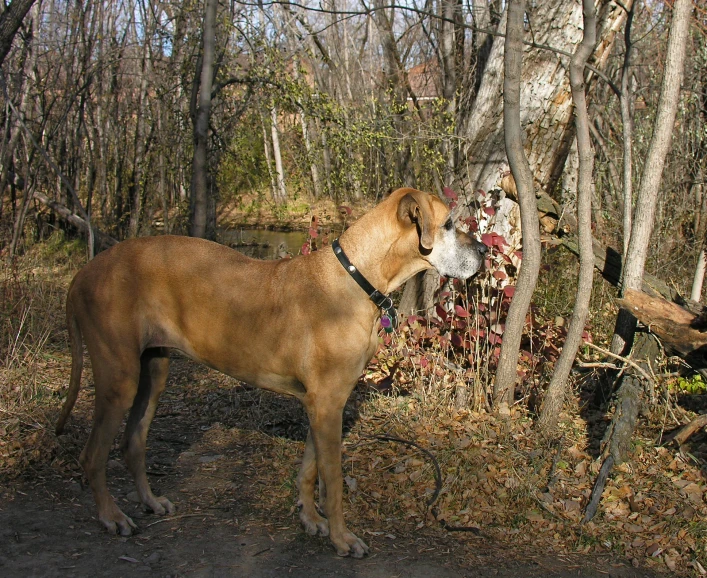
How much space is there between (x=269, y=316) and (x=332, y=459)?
3.00 feet

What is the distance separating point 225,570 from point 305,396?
103 cm

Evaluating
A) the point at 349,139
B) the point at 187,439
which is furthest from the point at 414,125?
the point at 187,439

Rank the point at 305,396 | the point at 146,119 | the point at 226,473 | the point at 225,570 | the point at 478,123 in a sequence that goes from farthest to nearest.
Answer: the point at 146,119 < the point at 478,123 < the point at 226,473 < the point at 305,396 < the point at 225,570

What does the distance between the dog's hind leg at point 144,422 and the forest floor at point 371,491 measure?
16cm

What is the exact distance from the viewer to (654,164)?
5348 mm

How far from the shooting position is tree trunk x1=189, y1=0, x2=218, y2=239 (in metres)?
8.95

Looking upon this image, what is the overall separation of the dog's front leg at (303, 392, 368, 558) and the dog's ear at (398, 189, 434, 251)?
107cm

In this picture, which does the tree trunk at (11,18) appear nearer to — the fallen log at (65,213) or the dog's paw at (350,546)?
the fallen log at (65,213)

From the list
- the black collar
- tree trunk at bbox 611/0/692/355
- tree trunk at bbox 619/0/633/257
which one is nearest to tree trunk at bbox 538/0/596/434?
tree trunk at bbox 611/0/692/355

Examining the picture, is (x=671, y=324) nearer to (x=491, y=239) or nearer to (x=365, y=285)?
(x=491, y=239)

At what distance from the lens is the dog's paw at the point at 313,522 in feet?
14.0

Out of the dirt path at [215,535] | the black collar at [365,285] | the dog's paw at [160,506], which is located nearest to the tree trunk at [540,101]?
the black collar at [365,285]

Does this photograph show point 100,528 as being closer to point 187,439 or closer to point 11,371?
point 187,439

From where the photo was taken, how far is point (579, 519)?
4.46 m
